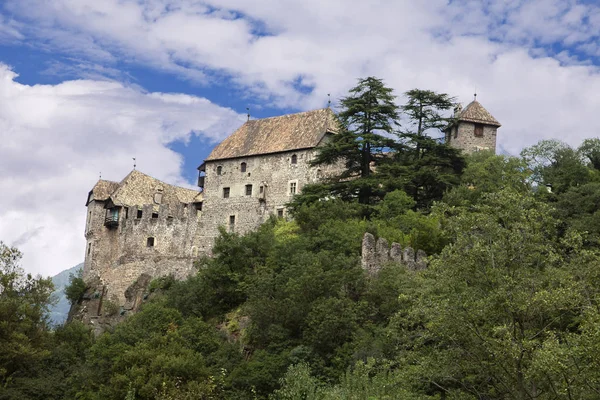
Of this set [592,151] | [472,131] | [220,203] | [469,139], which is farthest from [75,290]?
[592,151]

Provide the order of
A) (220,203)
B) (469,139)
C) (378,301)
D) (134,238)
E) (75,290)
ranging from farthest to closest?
(220,203) → (134,238) → (75,290) → (469,139) → (378,301)

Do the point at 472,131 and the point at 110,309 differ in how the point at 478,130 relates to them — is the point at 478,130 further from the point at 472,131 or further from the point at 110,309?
the point at 110,309

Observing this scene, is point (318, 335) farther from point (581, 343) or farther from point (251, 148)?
point (251, 148)

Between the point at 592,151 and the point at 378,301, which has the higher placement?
the point at 592,151

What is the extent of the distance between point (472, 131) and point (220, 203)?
18269mm

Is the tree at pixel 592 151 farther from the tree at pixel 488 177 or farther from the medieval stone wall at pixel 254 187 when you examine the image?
the medieval stone wall at pixel 254 187

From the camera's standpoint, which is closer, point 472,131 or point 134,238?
point 472,131

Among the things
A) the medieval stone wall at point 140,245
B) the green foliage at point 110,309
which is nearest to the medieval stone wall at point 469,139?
A: the medieval stone wall at point 140,245

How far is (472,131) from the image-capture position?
61.0m

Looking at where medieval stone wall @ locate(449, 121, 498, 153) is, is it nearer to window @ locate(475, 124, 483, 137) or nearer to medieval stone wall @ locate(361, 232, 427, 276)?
window @ locate(475, 124, 483, 137)

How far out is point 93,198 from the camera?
67.6 meters

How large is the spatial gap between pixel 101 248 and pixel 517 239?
44.0 meters

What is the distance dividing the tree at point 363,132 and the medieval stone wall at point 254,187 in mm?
4098

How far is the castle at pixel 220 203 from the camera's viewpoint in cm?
6081
